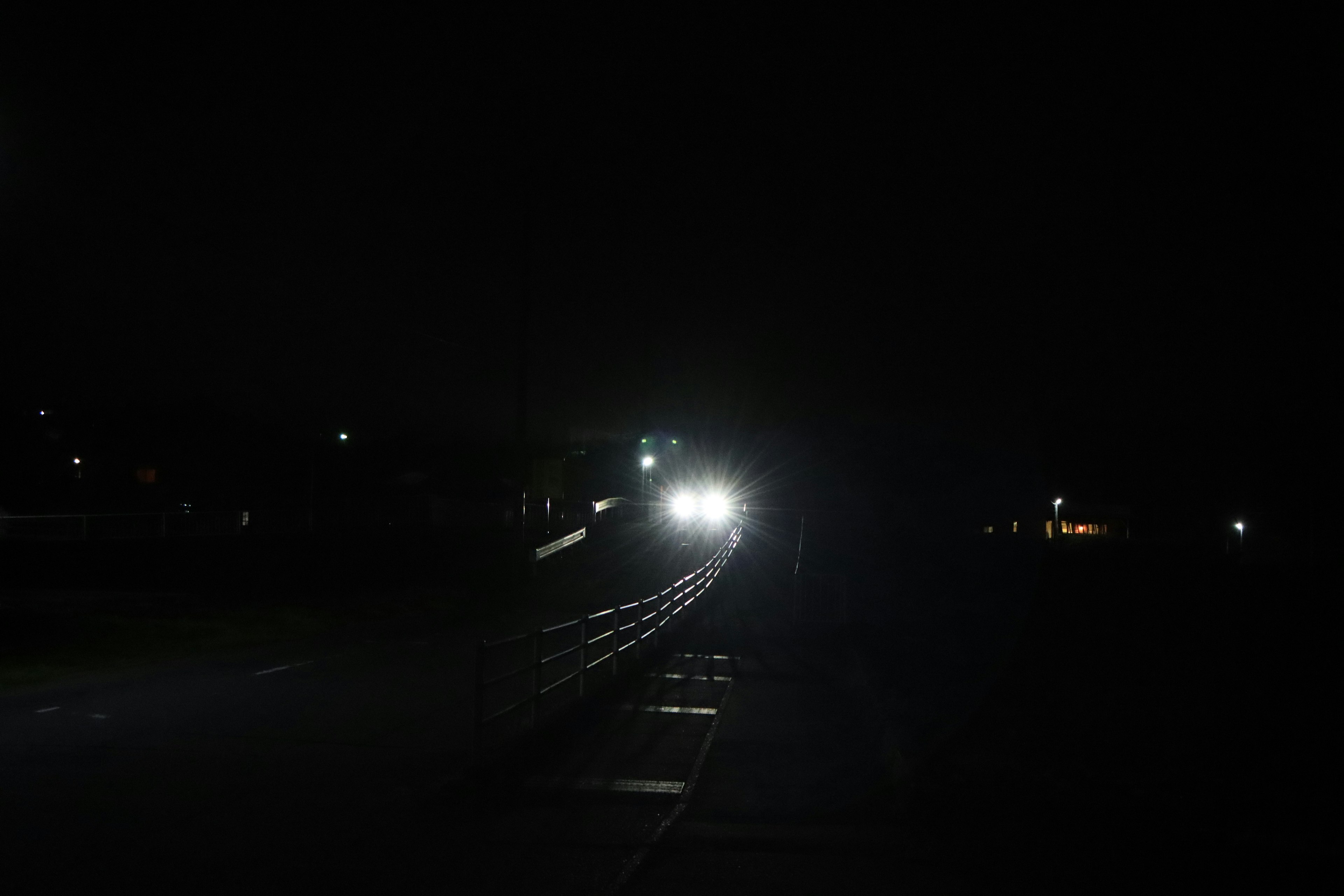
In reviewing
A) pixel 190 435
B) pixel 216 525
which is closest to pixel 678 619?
pixel 216 525

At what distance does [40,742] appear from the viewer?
927 centimetres

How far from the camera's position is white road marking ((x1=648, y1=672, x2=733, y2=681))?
15.1m

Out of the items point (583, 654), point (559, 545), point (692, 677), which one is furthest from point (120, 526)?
point (583, 654)

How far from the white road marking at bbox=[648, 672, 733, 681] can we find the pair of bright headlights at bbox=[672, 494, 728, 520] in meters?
52.0

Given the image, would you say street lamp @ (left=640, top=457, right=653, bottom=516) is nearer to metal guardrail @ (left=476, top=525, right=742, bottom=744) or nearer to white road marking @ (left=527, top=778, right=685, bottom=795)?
metal guardrail @ (left=476, top=525, right=742, bottom=744)

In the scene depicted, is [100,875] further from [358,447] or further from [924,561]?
[358,447]

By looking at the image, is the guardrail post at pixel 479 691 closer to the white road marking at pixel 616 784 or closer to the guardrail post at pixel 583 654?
the white road marking at pixel 616 784

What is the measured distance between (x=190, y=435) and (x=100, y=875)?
108029mm

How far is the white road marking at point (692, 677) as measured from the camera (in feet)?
49.5

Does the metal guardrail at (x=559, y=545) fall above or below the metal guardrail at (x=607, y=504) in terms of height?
below

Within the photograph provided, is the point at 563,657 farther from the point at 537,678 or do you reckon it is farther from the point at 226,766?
the point at 226,766

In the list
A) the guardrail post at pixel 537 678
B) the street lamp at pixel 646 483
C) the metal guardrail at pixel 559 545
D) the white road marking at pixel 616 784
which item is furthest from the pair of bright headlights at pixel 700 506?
the white road marking at pixel 616 784

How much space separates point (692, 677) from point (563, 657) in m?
3.59

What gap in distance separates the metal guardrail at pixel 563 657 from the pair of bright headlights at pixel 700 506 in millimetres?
45197
